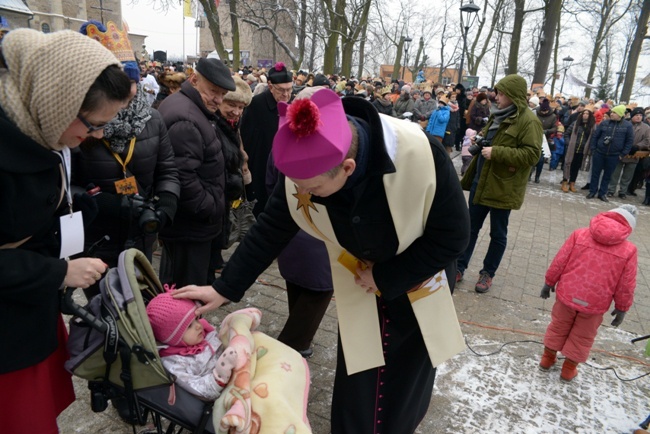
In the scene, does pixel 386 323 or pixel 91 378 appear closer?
pixel 91 378

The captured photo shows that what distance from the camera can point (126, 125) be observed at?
2.57 meters

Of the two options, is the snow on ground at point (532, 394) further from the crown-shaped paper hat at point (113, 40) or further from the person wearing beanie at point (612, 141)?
the person wearing beanie at point (612, 141)

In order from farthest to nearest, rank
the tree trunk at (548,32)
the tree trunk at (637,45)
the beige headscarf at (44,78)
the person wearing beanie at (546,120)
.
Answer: the tree trunk at (637,45) < the tree trunk at (548,32) < the person wearing beanie at (546,120) < the beige headscarf at (44,78)

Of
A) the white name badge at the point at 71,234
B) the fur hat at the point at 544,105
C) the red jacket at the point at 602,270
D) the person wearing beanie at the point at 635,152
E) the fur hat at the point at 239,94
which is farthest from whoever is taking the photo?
the fur hat at the point at 544,105

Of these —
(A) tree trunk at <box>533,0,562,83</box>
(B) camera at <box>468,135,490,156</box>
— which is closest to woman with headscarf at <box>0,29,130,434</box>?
(B) camera at <box>468,135,490,156</box>

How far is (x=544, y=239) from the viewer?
7031mm

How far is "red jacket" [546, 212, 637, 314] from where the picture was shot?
326cm

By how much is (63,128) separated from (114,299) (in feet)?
2.23

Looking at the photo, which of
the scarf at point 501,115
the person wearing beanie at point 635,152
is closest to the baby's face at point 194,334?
the scarf at point 501,115

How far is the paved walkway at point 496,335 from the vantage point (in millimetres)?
2902

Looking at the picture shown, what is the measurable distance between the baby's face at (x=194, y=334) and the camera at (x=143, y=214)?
708 millimetres

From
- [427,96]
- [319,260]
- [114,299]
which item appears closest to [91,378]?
[114,299]

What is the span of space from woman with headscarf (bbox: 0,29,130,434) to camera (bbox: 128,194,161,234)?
652 millimetres

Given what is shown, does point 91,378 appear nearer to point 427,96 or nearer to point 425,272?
point 425,272
